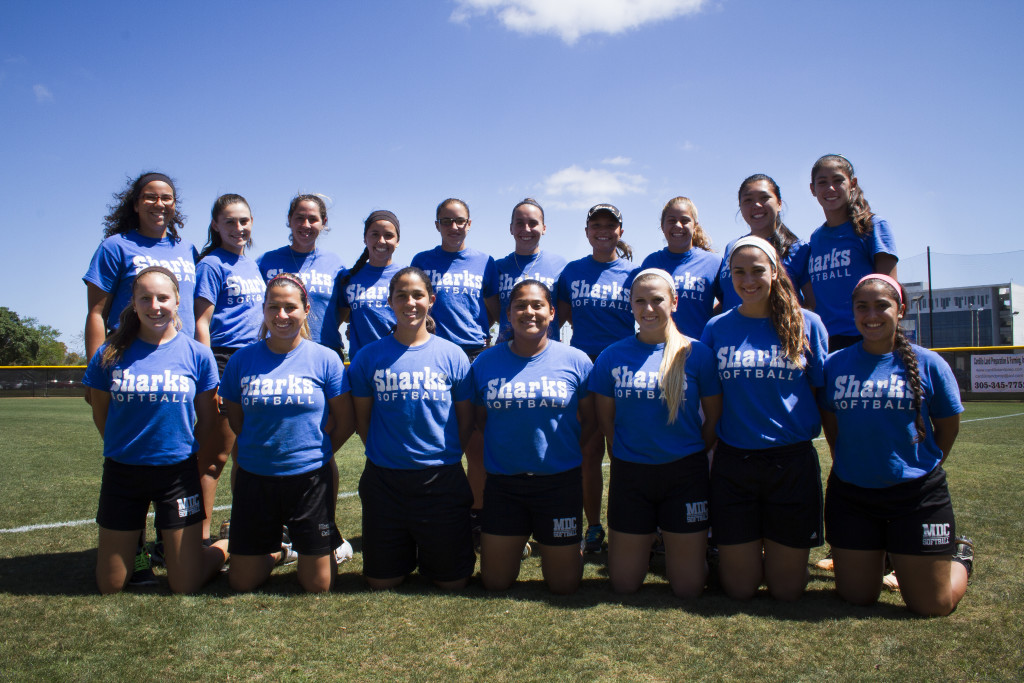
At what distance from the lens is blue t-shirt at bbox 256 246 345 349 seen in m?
4.65

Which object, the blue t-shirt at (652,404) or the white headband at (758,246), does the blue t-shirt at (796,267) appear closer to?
the white headband at (758,246)

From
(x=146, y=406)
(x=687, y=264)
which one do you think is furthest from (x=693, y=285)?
(x=146, y=406)

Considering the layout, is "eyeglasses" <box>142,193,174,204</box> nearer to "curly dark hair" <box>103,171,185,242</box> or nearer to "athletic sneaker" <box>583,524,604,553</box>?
"curly dark hair" <box>103,171,185,242</box>

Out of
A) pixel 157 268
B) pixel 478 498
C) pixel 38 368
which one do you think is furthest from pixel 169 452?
pixel 38 368

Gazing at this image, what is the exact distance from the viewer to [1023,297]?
114 feet

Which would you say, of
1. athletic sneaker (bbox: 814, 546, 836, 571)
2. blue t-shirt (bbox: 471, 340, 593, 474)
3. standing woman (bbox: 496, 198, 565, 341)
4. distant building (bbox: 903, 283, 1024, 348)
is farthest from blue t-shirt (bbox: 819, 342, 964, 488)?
distant building (bbox: 903, 283, 1024, 348)

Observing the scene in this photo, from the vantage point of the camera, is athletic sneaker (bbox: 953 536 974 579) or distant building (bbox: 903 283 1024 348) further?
distant building (bbox: 903 283 1024 348)

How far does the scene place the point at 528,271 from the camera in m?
4.79

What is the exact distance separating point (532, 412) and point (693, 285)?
5.14ft

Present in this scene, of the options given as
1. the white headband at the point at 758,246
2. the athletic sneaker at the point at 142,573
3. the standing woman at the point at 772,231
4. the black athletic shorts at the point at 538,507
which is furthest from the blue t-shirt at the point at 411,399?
the standing woman at the point at 772,231

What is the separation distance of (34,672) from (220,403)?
1.79m

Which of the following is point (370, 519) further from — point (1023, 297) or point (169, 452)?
point (1023, 297)

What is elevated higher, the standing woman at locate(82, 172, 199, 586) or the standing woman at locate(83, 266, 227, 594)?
the standing woman at locate(82, 172, 199, 586)

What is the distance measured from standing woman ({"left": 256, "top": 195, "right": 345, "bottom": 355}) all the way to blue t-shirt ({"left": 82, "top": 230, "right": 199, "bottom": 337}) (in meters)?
0.62
